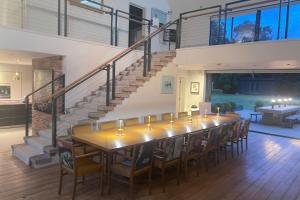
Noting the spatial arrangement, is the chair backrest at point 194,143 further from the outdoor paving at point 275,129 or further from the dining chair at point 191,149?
the outdoor paving at point 275,129

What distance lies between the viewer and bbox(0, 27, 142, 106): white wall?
515 cm

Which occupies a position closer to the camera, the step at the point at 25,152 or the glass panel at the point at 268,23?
the step at the point at 25,152

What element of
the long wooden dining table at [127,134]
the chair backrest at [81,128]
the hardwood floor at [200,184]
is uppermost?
the chair backrest at [81,128]

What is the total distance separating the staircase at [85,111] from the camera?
4.65 m

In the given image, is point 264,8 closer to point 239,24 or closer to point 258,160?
point 239,24

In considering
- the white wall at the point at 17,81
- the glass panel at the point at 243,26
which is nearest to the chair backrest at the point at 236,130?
the glass panel at the point at 243,26

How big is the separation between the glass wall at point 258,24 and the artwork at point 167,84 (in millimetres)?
1700

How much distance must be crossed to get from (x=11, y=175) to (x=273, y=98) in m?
7.97

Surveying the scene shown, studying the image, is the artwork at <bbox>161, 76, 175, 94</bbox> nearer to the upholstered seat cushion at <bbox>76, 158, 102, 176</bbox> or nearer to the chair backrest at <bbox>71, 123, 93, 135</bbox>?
the chair backrest at <bbox>71, 123, 93, 135</bbox>

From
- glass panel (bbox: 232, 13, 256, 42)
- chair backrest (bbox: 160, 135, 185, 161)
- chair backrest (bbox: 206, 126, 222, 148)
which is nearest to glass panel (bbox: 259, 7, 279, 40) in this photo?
glass panel (bbox: 232, 13, 256, 42)

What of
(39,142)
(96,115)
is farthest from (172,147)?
(39,142)

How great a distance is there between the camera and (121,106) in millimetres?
5746

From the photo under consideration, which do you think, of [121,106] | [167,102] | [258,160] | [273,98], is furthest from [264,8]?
[121,106]

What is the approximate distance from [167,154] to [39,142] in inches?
110
